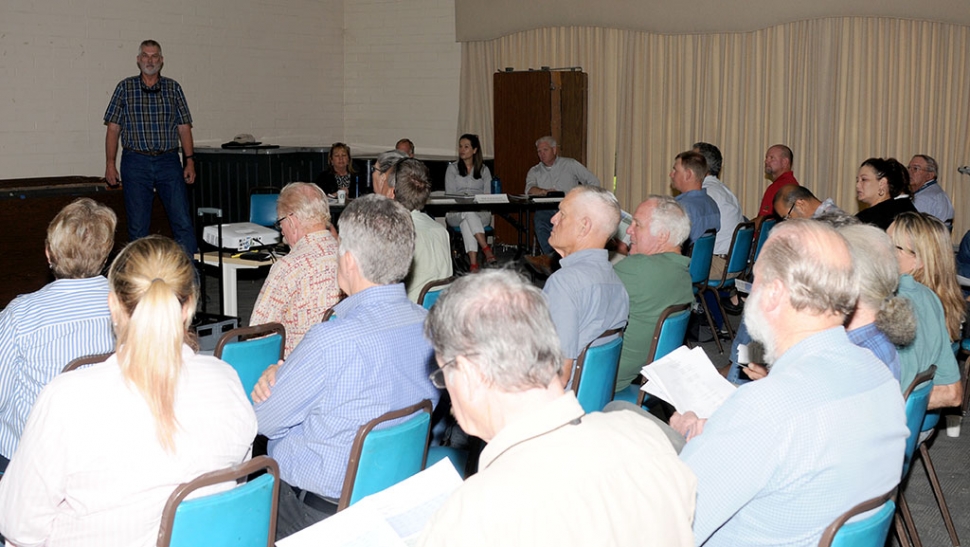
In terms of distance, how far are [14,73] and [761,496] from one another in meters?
7.90

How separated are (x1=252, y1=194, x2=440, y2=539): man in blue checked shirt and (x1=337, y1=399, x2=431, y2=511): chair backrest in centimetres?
10

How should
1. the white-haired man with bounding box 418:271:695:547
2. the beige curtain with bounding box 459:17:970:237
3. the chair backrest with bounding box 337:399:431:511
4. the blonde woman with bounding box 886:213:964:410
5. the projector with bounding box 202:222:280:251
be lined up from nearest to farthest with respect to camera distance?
the white-haired man with bounding box 418:271:695:547 < the chair backrest with bounding box 337:399:431:511 < the blonde woman with bounding box 886:213:964:410 < the projector with bounding box 202:222:280:251 < the beige curtain with bounding box 459:17:970:237

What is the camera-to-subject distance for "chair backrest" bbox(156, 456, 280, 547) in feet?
5.90

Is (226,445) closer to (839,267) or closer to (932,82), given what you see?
(839,267)

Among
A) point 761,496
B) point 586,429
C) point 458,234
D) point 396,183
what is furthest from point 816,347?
point 458,234

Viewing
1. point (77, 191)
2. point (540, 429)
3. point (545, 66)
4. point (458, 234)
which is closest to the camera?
point (540, 429)

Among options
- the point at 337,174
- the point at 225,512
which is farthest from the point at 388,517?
the point at 337,174

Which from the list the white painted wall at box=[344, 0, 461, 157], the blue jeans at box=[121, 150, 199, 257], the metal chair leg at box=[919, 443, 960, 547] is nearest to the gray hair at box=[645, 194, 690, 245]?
the metal chair leg at box=[919, 443, 960, 547]

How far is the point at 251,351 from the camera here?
3.08 metres

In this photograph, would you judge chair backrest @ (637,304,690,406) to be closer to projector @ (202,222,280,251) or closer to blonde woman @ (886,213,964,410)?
blonde woman @ (886,213,964,410)

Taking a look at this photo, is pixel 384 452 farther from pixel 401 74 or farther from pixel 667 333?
pixel 401 74

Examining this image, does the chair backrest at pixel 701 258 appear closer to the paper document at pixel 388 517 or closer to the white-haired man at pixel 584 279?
the white-haired man at pixel 584 279

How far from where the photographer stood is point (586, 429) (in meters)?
1.40

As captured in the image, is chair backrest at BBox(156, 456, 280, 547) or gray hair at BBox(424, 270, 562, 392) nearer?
gray hair at BBox(424, 270, 562, 392)
